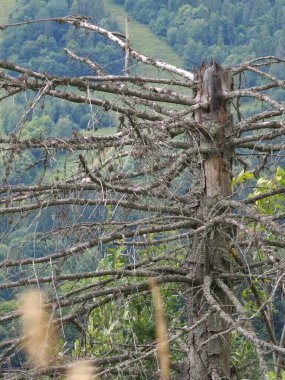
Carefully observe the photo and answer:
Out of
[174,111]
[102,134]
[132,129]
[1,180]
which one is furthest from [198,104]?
[1,180]

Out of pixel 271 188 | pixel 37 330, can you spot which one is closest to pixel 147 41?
pixel 271 188

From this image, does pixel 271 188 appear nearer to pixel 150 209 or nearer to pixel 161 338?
pixel 150 209

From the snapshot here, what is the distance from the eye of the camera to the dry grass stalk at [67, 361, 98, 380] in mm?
7033

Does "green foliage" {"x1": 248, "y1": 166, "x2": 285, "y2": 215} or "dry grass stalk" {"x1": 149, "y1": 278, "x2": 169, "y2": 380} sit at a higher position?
"green foliage" {"x1": 248, "y1": 166, "x2": 285, "y2": 215}

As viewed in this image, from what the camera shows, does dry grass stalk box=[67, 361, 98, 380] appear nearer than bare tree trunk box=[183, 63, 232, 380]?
Yes

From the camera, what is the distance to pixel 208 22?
495 feet

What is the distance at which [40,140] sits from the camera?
6.86 m

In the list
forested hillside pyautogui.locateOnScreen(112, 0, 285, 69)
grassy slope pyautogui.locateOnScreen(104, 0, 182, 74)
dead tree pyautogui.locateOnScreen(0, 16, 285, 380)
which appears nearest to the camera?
dead tree pyautogui.locateOnScreen(0, 16, 285, 380)

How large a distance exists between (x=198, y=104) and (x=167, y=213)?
869mm

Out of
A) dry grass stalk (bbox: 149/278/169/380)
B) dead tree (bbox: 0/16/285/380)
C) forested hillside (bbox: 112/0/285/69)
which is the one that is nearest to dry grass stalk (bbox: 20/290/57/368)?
dead tree (bbox: 0/16/285/380)

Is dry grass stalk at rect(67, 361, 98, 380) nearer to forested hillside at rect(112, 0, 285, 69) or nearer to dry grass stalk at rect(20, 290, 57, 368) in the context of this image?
dry grass stalk at rect(20, 290, 57, 368)

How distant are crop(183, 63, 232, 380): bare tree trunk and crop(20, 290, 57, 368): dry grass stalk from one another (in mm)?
1019

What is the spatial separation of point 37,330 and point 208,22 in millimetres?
145994

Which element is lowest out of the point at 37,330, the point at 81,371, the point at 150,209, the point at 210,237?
the point at 81,371
